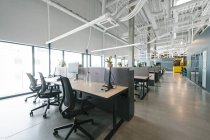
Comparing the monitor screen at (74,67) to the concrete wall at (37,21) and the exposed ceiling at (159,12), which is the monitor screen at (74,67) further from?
the concrete wall at (37,21)

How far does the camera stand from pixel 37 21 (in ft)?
14.9

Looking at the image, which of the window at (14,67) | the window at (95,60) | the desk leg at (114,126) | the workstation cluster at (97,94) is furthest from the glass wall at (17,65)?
the desk leg at (114,126)

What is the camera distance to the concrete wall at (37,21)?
12.3 ft

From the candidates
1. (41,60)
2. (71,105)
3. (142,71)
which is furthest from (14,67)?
(142,71)

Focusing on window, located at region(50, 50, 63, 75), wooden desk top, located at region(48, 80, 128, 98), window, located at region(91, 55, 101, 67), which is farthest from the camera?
window, located at region(91, 55, 101, 67)

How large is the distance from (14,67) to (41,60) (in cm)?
108

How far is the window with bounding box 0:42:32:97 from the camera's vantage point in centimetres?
417

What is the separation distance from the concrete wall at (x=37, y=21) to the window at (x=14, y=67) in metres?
0.56

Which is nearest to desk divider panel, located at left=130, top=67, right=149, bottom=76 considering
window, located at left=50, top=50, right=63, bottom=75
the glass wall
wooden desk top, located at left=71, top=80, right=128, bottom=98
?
wooden desk top, located at left=71, top=80, right=128, bottom=98

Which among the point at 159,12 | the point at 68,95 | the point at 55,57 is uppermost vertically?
the point at 159,12

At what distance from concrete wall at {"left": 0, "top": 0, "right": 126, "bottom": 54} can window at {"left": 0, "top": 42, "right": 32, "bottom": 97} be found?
56 centimetres

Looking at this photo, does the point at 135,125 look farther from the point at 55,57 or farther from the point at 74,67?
the point at 55,57

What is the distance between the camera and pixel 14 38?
3959 mm

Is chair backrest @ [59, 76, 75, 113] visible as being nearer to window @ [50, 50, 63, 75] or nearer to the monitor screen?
the monitor screen
